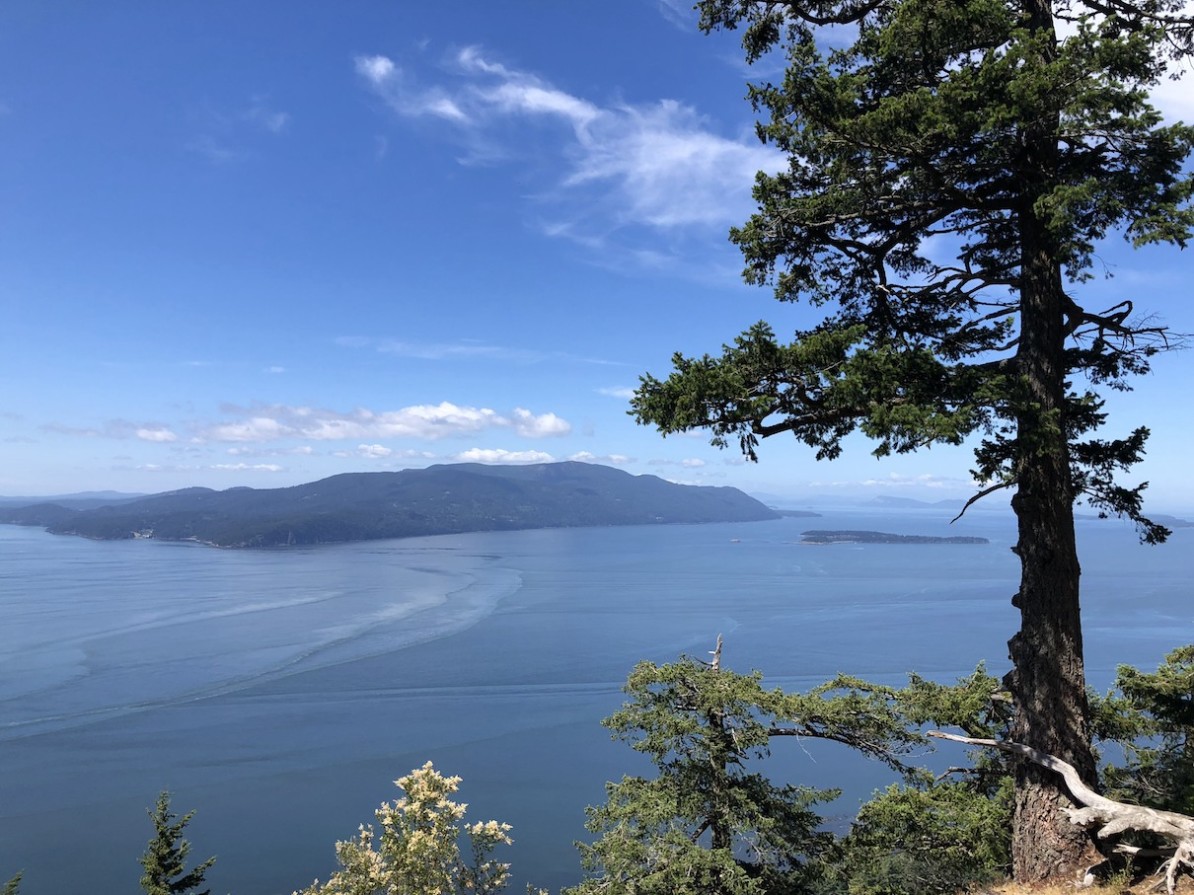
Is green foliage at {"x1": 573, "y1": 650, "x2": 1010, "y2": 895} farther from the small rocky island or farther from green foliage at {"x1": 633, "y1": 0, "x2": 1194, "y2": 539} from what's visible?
the small rocky island

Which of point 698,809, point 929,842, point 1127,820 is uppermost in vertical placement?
point 1127,820

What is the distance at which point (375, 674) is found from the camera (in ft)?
139

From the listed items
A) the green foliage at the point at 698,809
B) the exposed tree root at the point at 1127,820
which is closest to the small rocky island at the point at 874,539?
the green foliage at the point at 698,809

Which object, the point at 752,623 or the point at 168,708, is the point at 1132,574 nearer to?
the point at 752,623

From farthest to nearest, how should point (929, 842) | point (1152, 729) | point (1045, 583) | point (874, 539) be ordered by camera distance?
point (874, 539) < point (1152, 729) < point (929, 842) < point (1045, 583)

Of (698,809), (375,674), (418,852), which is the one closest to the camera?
(698,809)

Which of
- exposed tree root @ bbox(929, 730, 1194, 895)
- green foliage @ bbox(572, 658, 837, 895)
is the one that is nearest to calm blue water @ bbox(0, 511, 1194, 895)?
green foliage @ bbox(572, 658, 837, 895)

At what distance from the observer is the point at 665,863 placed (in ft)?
22.5

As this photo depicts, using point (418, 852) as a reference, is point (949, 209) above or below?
above

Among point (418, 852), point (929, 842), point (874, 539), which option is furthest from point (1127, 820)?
point (874, 539)

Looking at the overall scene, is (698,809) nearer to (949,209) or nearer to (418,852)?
(418,852)

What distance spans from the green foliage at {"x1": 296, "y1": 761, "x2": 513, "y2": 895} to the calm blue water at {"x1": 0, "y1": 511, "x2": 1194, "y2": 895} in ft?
45.7

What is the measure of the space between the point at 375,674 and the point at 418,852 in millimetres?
36553

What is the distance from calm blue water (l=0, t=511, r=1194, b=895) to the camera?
25.4 metres
